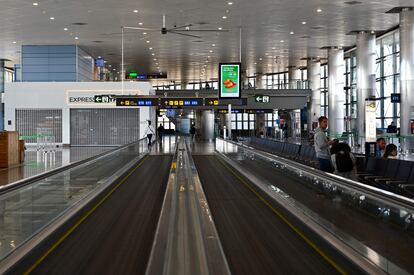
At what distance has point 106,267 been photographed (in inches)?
242

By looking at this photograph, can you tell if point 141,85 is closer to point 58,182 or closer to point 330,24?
point 330,24

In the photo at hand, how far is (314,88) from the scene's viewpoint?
46750mm

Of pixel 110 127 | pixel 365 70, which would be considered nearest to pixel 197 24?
pixel 365 70

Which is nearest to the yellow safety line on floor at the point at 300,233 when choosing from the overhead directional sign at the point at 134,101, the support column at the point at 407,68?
the support column at the point at 407,68

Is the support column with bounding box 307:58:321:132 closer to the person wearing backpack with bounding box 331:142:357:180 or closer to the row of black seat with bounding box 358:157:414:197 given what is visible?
the row of black seat with bounding box 358:157:414:197

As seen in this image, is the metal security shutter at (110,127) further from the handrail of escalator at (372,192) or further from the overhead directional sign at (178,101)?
the handrail of escalator at (372,192)

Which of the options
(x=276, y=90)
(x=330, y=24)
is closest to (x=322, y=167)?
(x=330, y=24)

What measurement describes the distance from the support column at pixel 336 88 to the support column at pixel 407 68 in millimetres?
13938

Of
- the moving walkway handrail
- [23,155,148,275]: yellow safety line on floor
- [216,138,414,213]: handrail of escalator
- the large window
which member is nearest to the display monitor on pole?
[23,155,148,275]: yellow safety line on floor

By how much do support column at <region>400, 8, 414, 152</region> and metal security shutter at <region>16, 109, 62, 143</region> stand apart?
947 inches

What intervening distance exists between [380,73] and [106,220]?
104 ft

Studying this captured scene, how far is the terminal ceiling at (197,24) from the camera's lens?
25266mm

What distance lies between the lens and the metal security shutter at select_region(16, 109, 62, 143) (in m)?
38.0

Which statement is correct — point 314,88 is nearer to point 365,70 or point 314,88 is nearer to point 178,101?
point 365,70
